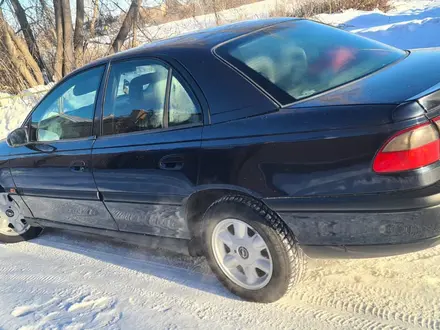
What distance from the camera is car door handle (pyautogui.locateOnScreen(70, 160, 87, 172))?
11.2 feet

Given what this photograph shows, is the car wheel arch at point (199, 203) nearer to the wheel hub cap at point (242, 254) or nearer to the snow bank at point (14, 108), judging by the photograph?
the wheel hub cap at point (242, 254)

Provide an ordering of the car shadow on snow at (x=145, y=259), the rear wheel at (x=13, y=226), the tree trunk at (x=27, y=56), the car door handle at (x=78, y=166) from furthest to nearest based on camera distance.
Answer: the tree trunk at (x=27, y=56)
the rear wheel at (x=13, y=226)
the car door handle at (x=78, y=166)
the car shadow on snow at (x=145, y=259)

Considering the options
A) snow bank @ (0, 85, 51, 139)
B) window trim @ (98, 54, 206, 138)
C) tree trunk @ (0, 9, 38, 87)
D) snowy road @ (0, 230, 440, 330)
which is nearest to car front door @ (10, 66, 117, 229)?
window trim @ (98, 54, 206, 138)

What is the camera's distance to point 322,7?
16.8m

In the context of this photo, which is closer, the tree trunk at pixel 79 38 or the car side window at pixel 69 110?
the car side window at pixel 69 110

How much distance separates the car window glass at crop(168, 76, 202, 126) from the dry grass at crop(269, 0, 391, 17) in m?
14.5

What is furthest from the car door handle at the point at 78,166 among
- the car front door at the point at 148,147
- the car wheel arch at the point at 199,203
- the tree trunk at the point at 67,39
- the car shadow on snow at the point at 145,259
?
the tree trunk at the point at 67,39

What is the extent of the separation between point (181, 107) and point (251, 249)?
1.01 metres

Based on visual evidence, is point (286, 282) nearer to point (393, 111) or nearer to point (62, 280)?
point (393, 111)

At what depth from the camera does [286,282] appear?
2629 millimetres

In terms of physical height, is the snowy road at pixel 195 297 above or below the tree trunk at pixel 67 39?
below

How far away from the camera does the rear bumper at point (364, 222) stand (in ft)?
7.06

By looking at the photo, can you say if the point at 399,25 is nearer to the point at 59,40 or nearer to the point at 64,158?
the point at 59,40

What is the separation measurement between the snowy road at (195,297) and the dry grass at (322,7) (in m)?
14.6
